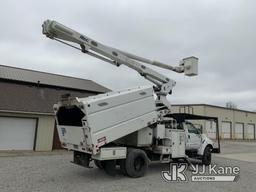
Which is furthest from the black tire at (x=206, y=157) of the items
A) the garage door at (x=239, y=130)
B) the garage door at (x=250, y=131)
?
the garage door at (x=250, y=131)

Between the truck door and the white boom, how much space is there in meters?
1.86

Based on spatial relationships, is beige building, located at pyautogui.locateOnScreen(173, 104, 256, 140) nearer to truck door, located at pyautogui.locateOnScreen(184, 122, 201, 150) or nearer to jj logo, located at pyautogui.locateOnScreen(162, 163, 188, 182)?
truck door, located at pyautogui.locateOnScreen(184, 122, 201, 150)

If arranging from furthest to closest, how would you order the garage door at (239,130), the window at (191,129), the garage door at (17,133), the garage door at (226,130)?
the garage door at (239,130) < the garage door at (226,130) < the garage door at (17,133) < the window at (191,129)

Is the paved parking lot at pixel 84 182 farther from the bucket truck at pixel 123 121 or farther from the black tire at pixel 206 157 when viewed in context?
the black tire at pixel 206 157

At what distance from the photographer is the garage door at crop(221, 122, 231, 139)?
154 feet

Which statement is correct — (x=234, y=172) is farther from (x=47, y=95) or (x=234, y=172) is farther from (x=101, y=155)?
(x=47, y=95)

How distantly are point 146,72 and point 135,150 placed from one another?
3367mm

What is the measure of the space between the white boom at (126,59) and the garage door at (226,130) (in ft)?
124

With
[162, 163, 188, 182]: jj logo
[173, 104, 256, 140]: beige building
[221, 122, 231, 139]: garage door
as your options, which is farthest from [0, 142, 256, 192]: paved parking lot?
[221, 122, 231, 139]: garage door

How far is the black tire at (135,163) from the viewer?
31.1 feet

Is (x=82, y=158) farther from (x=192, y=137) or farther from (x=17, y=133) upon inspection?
(x=17, y=133)

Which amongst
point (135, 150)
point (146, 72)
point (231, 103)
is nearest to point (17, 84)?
point (146, 72)

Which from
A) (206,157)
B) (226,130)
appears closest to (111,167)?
(206,157)

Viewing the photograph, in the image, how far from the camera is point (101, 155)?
341 inches
